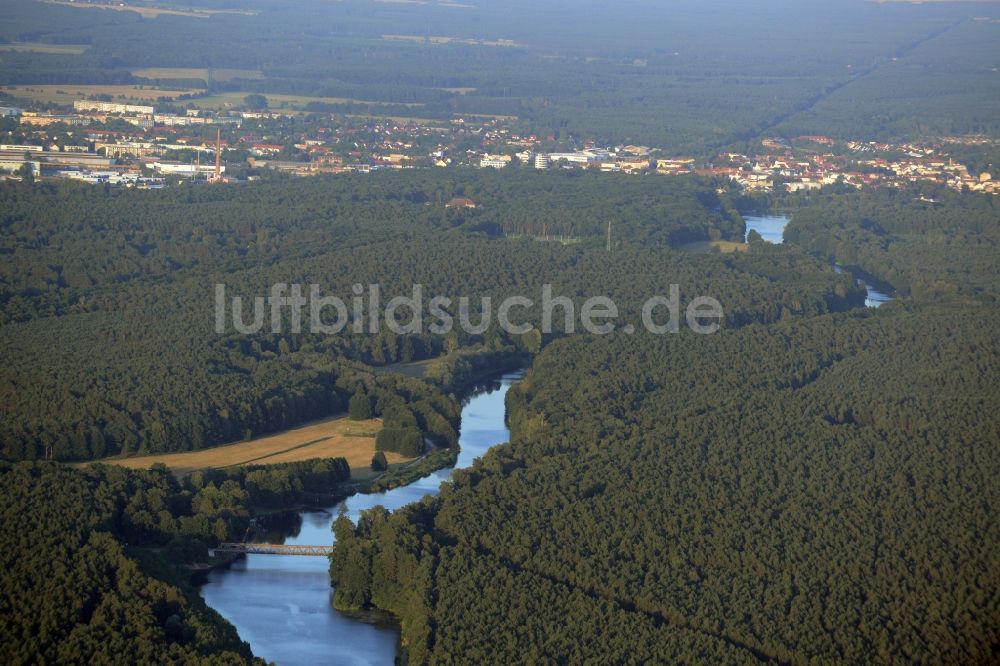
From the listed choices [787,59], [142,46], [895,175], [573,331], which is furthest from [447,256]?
[787,59]

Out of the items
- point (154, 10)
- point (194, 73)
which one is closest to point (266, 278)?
point (194, 73)

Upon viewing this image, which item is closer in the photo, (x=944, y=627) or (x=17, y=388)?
(x=944, y=627)

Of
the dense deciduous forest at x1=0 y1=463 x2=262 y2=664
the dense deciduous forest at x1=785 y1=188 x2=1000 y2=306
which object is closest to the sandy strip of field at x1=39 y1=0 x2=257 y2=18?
the dense deciduous forest at x1=785 y1=188 x2=1000 y2=306

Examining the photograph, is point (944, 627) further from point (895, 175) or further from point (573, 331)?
point (895, 175)

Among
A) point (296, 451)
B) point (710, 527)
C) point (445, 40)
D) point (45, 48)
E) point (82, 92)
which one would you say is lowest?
point (296, 451)

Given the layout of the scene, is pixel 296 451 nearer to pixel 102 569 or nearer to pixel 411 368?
pixel 411 368

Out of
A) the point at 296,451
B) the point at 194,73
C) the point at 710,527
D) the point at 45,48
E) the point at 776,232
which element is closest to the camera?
the point at 710,527

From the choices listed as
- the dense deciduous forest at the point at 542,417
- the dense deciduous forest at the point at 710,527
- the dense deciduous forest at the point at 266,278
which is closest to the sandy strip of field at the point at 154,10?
the dense deciduous forest at the point at 542,417
